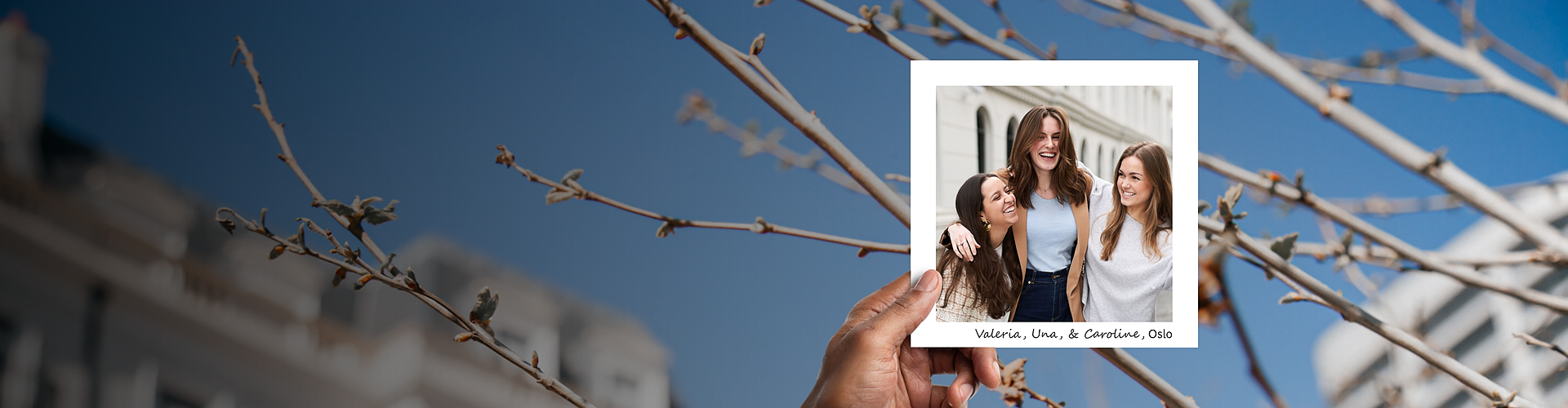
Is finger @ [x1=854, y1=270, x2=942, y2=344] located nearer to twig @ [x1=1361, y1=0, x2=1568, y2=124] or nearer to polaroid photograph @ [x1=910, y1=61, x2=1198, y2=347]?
polaroid photograph @ [x1=910, y1=61, x2=1198, y2=347]

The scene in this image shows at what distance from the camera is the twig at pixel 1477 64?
777mm

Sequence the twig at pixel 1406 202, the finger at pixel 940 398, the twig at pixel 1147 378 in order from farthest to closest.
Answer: the twig at pixel 1406 202
the finger at pixel 940 398
the twig at pixel 1147 378

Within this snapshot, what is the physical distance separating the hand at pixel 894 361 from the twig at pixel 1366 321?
29 centimetres

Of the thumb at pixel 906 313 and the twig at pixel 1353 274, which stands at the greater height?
the twig at pixel 1353 274

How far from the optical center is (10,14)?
107 cm

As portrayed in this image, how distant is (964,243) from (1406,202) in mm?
645

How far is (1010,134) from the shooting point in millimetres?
889

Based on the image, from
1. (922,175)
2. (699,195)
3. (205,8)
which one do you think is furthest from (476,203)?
(922,175)

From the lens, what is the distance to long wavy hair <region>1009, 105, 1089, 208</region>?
2.85 ft

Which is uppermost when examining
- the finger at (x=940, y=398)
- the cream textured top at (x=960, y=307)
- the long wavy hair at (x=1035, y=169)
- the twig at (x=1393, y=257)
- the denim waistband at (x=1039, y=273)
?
the long wavy hair at (x=1035, y=169)

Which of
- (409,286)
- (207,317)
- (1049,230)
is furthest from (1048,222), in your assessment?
(207,317)

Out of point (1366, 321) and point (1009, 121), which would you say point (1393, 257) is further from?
point (1009, 121)

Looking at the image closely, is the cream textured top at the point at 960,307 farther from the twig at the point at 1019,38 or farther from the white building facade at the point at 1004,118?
the twig at the point at 1019,38

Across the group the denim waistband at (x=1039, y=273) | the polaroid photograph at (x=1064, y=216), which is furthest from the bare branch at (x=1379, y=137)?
the denim waistband at (x=1039, y=273)
